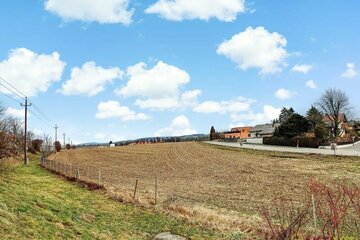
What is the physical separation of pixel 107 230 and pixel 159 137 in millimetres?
145369

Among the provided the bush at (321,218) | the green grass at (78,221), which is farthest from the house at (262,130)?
the bush at (321,218)

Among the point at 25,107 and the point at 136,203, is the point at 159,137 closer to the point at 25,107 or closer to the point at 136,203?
the point at 25,107

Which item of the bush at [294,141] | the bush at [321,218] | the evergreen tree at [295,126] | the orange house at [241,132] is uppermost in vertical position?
the orange house at [241,132]

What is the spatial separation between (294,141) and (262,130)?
84.2 metres

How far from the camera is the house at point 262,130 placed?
147 m

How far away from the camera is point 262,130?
509 ft

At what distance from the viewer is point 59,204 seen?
1689 centimetres

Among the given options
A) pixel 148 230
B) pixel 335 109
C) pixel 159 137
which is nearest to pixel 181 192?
pixel 148 230

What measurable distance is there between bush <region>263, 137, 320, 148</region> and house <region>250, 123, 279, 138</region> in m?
64.5

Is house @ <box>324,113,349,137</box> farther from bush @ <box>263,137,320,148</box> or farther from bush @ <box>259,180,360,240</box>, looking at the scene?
bush @ <box>259,180,360,240</box>

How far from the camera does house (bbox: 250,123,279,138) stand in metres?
147

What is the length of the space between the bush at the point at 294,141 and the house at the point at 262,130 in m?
64.5

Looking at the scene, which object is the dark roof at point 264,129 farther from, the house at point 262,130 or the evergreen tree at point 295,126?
the evergreen tree at point 295,126

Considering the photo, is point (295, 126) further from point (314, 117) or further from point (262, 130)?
point (262, 130)
